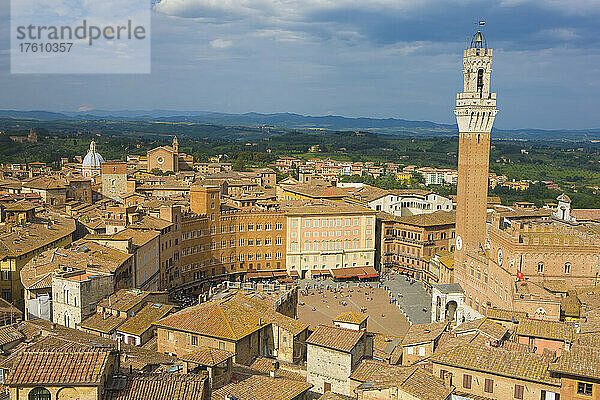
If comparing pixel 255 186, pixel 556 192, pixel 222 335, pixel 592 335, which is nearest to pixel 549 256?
pixel 592 335

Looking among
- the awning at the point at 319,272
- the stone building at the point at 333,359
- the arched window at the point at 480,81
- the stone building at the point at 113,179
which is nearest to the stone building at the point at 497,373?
the stone building at the point at 333,359

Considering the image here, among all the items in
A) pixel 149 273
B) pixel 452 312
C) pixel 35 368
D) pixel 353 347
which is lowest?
pixel 452 312

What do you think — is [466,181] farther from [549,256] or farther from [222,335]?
[222,335]

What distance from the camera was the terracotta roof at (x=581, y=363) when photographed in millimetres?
21312

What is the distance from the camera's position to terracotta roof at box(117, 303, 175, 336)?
32.1 metres

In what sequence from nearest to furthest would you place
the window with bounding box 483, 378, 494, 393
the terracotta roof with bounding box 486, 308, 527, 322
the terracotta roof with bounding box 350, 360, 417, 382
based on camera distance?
the terracotta roof with bounding box 350, 360, 417, 382 < the window with bounding box 483, 378, 494, 393 < the terracotta roof with bounding box 486, 308, 527, 322

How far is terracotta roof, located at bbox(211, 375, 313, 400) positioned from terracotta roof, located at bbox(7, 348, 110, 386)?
222 inches

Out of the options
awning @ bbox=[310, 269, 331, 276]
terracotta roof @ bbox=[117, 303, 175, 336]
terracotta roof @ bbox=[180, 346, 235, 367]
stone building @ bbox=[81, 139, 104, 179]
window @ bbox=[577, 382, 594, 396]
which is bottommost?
awning @ bbox=[310, 269, 331, 276]

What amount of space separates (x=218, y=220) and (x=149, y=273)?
16447 millimetres

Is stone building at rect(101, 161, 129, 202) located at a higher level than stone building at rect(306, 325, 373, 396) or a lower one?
higher

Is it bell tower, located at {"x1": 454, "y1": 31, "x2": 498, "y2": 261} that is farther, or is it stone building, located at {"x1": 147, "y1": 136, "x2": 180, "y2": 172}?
stone building, located at {"x1": 147, "y1": 136, "x2": 180, "y2": 172}

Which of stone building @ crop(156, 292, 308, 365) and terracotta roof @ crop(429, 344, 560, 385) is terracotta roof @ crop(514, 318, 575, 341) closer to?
terracotta roof @ crop(429, 344, 560, 385)

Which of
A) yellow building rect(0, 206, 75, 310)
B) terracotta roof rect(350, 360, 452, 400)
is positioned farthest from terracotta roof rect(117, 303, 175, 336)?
yellow building rect(0, 206, 75, 310)

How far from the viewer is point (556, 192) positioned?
137 metres
